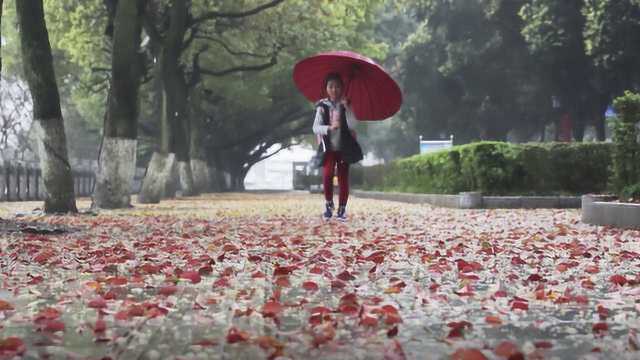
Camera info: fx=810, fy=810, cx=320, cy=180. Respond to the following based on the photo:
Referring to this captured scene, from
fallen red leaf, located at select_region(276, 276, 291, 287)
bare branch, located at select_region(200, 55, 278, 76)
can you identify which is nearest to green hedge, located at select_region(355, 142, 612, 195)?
bare branch, located at select_region(200, 55, 278, 76)

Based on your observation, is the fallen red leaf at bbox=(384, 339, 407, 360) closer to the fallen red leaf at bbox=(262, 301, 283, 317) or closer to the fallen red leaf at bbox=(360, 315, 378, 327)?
the fallen red leaf at bbox=(360, 315, 378, 327)

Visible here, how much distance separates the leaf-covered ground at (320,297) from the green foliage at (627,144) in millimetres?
2613

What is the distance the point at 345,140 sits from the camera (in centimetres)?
1220

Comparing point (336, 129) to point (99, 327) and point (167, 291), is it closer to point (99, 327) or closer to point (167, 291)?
point (167, 291)

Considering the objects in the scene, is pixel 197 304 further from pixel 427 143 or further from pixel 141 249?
pixel 427 143

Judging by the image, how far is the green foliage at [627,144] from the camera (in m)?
11.6

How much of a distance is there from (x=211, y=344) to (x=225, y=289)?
1.68m

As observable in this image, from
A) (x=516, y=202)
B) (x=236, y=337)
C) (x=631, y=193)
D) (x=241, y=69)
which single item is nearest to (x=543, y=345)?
(x=236, y=337)

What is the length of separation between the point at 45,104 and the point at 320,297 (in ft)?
33.7

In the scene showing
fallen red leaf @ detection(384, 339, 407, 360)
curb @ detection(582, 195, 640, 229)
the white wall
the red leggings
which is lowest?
fallen red leaf @ detection(384, 339, 407, 360)

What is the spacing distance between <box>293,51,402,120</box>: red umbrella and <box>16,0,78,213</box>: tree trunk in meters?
4.29

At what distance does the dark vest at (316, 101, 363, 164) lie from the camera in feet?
39.8

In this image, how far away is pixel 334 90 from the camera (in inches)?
482

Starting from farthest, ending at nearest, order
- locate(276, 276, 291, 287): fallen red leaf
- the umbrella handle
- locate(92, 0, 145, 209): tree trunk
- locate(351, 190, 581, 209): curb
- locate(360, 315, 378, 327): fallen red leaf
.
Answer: locate(351, 190, 581, 209): curb < locate(92, 0, 145, 209): tree trunk < the umbrella handle < locate(276, 276, 291, 287): fallen red leaf < locate(360, 315, 378, 327): fallen red leaf
